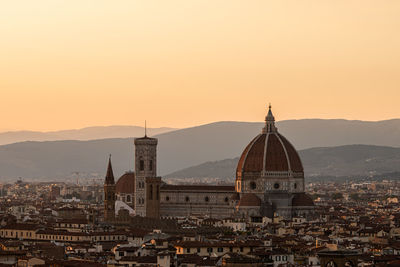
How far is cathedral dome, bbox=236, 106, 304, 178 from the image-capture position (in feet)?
454

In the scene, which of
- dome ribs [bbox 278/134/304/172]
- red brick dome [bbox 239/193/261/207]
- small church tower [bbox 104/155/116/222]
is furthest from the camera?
dome ribs [bbox 278/134/304/172]

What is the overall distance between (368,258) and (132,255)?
13326 mm

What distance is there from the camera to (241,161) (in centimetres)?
14138

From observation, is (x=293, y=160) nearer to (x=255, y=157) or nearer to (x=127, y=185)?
(x=255, y=157)

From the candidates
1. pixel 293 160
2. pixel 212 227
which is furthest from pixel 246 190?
pixel 212 227

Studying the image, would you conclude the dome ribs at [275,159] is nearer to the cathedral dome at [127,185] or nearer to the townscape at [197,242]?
the townscape at [197,242]

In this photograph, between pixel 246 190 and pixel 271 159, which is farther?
pixel 246 190

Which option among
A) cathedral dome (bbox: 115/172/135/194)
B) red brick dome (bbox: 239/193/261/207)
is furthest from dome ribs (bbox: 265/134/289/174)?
cathedral dome (bbox: 115/172/135/194)

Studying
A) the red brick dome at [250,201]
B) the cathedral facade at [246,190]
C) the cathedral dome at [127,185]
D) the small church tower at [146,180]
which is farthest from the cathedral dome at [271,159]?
the cathedral dome at [127,185]

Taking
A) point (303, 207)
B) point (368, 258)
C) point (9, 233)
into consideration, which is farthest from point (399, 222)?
point (368, 258)

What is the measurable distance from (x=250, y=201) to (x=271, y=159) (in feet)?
20.7

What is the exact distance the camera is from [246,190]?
139625 mm

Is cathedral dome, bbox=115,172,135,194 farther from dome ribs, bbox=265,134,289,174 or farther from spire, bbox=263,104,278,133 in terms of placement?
dome ribs, bbox=265,134,289,174

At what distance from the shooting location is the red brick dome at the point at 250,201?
134188 mm
